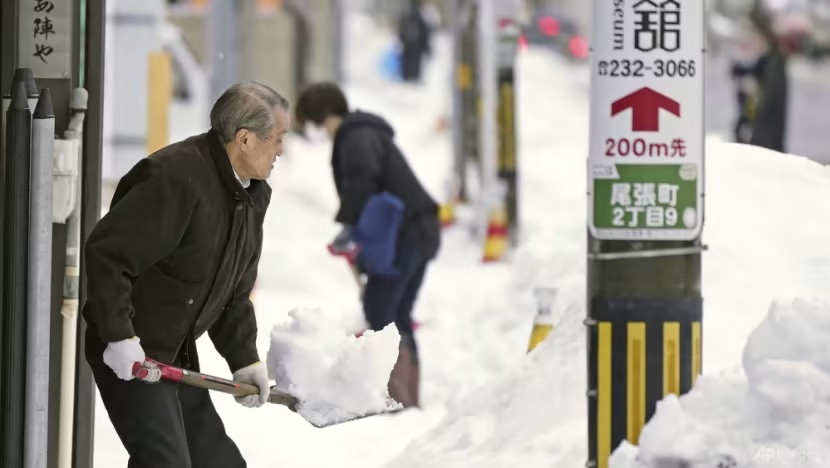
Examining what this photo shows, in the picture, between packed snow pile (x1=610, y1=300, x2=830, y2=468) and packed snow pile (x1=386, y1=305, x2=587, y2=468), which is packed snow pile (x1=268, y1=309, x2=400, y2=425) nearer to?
packed snow pile (x1=610, y1=300, x2=830, y2=468)

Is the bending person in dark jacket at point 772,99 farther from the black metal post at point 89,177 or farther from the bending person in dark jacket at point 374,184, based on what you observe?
the black metal post at point 89,177

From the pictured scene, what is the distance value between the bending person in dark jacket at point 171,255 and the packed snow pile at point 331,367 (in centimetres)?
32

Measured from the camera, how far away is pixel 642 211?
538cm

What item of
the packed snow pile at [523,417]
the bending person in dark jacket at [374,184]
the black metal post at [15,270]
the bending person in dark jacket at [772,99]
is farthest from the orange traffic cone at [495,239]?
the black metal post at [15,270]

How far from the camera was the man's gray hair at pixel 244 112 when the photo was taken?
5094mm

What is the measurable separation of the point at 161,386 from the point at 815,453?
1.84 metres

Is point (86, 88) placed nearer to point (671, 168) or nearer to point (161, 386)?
point (161, 386)

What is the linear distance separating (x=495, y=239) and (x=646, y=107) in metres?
10.9

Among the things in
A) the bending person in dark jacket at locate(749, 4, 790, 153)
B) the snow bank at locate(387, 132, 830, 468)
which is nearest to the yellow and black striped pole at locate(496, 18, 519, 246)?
the bending person in dark jacket at locate(749, 4, 790, 153)

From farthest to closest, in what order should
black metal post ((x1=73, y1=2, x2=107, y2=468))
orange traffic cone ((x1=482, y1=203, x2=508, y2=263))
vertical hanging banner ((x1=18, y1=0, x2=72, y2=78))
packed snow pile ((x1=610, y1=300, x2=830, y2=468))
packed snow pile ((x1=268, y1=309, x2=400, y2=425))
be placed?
1. orange traffic cone ((x1=482, y1=203, x2=508, y2=263))
2. black metal post ((x1=73, y1=2, x2=107, y2=468))
3. vertical hanging banner ((x1=18, y1=0, x2=72, y2=78))
4. packed snow pile ((x1=268, y1=309, x2=400, y2=425))
5. packed snow pile ((x1=610, y1=300, x2=830, y2=468))

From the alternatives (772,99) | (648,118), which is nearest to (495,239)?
(772,99)

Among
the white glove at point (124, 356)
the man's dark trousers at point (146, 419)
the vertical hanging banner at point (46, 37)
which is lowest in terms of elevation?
the man's dark trousers at point (146, 419)

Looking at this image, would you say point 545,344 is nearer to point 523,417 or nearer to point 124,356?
point 523,417

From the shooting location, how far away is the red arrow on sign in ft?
17.5
